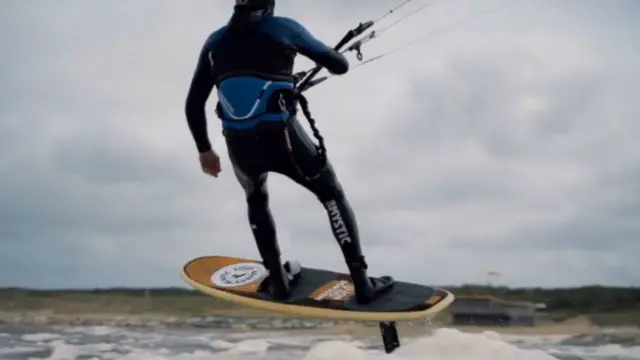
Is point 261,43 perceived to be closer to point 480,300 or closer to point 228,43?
point 228,43

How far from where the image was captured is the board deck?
281 cm

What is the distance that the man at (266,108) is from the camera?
2662 millimetres

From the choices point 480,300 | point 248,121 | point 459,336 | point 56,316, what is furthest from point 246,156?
point 56,316

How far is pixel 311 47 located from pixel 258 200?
0.54 metres

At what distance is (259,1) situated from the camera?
2672 mm

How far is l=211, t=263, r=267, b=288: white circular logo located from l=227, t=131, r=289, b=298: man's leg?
171 millimetres

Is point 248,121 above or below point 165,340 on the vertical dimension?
above

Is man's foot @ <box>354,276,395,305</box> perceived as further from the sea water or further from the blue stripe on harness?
the blue stripe on harness

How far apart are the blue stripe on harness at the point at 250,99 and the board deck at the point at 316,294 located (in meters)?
0.62

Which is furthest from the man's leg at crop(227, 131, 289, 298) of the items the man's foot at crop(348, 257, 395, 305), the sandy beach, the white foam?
the white foam

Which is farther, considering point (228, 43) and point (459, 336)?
point (459, 336)

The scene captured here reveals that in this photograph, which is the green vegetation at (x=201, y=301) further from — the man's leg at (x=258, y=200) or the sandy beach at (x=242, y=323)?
the man's leg at (x=258, y=200)

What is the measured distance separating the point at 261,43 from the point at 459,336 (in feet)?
4.28

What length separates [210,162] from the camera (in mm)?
2961
